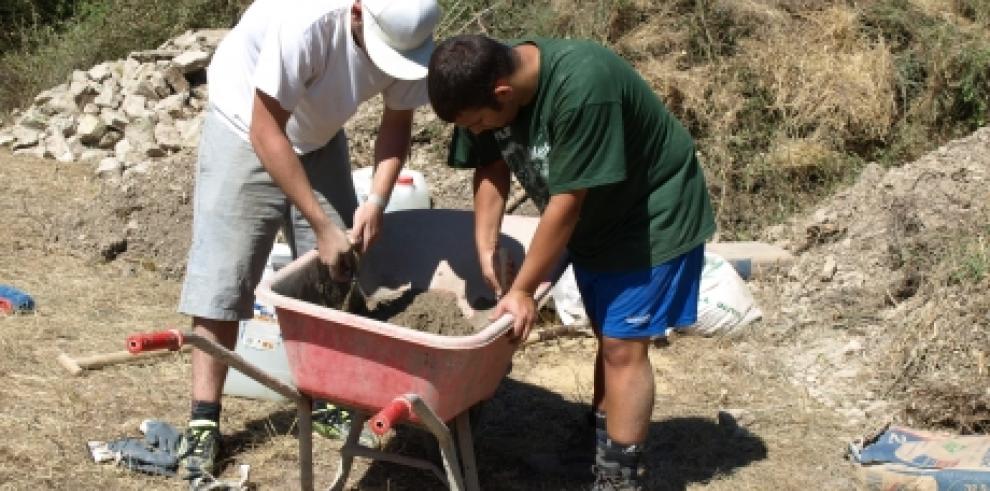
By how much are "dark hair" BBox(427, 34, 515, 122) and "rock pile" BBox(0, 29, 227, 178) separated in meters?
4.83

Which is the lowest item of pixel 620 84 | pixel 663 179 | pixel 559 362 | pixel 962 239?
pixel 559 362

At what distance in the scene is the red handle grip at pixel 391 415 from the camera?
110 inches

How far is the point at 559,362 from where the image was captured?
5.21 m

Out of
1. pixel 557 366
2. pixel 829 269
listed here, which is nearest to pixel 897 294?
pixel 829 269

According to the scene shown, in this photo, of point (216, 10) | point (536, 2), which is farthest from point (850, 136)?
point (216, 10)

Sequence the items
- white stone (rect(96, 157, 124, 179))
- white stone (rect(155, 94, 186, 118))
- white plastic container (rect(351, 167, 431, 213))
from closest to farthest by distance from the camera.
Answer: white plastic container (rect(351, 167, 431, 213)), white stone (rect(96, 157, 124, 179)), white stone (rect(155, 94, 186, 118))

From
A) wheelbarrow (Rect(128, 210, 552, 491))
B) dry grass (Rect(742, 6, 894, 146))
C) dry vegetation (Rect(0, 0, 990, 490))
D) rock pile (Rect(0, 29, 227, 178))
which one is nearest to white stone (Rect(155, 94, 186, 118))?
rock pile (Rect(0, 29, 227, 178))

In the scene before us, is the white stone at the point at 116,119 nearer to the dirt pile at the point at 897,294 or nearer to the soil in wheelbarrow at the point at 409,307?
the dirt pile at the point at 897,294

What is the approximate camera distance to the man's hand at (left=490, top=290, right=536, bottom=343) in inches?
127

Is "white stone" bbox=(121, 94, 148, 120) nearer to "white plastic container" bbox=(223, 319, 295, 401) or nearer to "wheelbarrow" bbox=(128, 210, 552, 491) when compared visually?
"white plastic container" bbox=(223, 319, 295, 401)

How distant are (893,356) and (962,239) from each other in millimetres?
865

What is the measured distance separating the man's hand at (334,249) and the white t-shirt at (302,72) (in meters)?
0.37

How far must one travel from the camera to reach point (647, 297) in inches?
140

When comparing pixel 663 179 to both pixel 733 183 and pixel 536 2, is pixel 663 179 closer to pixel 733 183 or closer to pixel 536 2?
pixel 733 183
